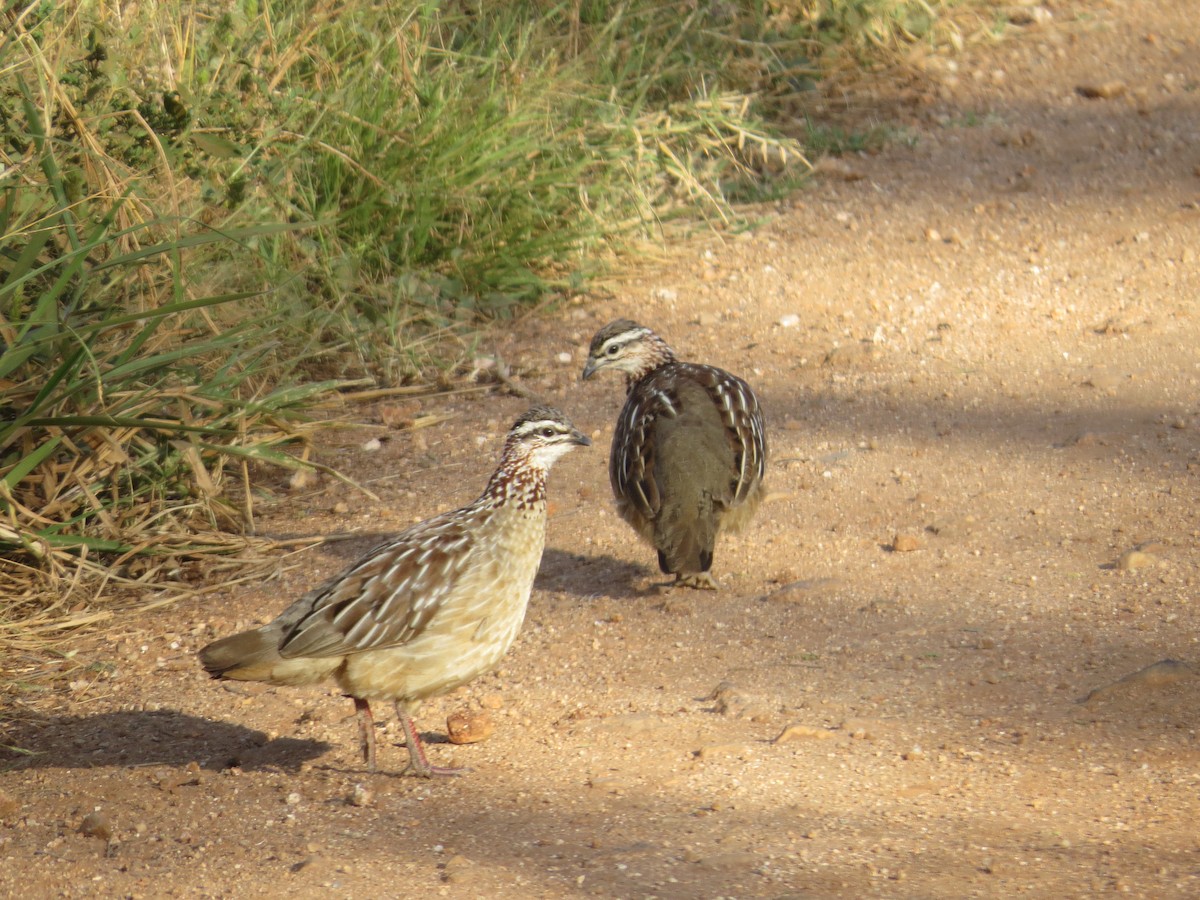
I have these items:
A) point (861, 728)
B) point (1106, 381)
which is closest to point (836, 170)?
point (1106, 381)

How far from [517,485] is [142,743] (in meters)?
1.73

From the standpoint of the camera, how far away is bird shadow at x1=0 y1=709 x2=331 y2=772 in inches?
208

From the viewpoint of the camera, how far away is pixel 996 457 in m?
7.62

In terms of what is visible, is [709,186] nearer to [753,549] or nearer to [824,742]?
[753,549]

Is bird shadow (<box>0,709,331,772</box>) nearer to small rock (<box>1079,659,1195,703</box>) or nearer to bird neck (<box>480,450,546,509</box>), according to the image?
bird neck (<box>480,450,546,509</box>)

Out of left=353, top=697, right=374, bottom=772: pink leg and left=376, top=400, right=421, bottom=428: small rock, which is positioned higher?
left=353, top=697, right=374, bottom=772: pink leg

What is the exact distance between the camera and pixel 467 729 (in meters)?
5.38

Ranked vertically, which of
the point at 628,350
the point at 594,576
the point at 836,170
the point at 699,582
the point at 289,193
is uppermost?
the point at 289,193

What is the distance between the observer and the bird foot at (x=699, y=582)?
21.6 feet

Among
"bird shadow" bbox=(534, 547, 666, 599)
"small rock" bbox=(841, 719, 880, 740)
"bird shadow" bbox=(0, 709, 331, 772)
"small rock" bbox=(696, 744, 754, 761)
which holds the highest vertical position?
"small rock" bbox=(696, 744, 754, 761)

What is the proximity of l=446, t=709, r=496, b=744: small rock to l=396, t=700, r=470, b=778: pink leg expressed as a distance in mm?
210

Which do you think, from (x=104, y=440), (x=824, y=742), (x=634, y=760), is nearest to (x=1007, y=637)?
(x=824, y=742)

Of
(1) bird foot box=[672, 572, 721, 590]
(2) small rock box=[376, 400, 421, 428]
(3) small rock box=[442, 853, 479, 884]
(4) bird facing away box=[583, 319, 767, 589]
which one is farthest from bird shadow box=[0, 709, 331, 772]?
(2) small rock box=[376, 400, 421, 428]

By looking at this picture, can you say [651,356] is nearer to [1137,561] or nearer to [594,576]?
[594,576]
